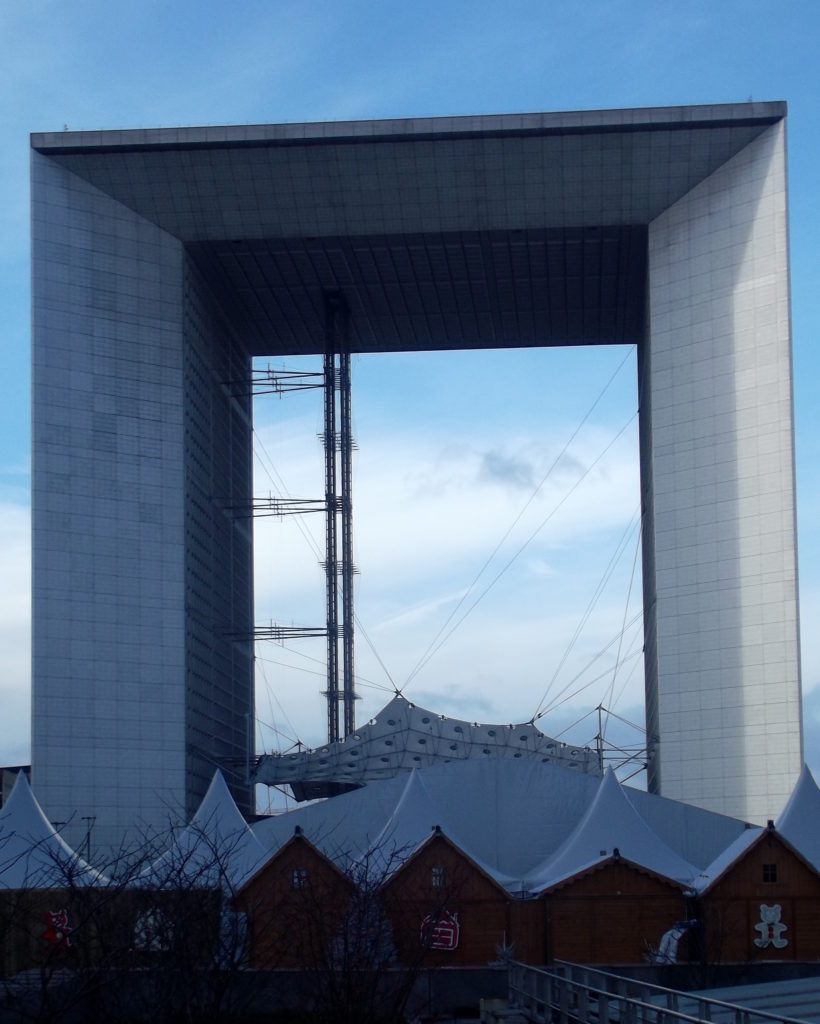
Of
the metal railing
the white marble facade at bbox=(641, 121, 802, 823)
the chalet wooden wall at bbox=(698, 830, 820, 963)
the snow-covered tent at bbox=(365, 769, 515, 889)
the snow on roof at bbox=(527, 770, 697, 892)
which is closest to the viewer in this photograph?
the metal railing

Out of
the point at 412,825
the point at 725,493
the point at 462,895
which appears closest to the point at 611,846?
the point at 412,825

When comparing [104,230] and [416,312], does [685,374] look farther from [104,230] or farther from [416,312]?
[104,230]

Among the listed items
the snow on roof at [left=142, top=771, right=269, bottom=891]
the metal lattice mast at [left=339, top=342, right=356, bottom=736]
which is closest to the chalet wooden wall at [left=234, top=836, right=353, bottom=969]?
the snow on roof at [left=142, top=771, right=269, bottom=891]

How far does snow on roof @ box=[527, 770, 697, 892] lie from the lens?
160 ft

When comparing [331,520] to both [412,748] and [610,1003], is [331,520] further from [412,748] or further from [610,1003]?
[610,1003]

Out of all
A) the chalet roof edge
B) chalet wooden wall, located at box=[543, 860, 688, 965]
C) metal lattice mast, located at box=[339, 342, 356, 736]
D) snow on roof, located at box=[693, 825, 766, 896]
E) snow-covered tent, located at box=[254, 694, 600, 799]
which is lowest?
chalet wooden wall, located at box=[543, 860, 688, 965]

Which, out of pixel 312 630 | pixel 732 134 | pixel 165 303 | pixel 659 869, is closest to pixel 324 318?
pixel 165 303

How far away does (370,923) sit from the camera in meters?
30.0

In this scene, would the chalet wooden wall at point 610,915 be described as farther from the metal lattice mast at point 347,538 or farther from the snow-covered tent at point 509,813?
the metal lattice mast at point 347,538

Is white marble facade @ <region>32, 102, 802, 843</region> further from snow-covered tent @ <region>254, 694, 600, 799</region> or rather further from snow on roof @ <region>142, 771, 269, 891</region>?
snow on roof @ <region>142, 771, 269, 891</region>

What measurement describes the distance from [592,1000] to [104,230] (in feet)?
175

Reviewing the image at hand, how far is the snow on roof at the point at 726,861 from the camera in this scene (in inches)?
1812

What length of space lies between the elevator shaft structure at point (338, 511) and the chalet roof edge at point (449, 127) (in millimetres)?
12671

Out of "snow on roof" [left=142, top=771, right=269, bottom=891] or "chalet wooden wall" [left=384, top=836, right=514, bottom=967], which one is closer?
"chalet wooden wall" [left=384, top=836, right=514, bottom=967]
